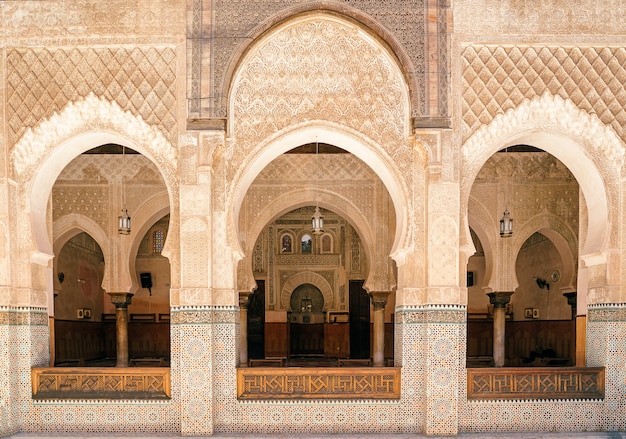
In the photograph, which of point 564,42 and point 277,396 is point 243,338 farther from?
point 564,42

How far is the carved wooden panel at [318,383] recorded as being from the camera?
589cm

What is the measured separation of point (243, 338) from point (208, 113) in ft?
13.6

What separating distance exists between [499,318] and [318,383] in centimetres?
407

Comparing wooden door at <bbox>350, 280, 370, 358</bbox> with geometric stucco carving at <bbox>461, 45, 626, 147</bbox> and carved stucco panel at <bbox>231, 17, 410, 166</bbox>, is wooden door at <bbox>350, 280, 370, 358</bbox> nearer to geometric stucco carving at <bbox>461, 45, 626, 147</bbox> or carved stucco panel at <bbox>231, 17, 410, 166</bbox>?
carved stucco panel at <bbox>231, 17, 410, 166</bbox>

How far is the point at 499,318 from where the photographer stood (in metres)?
8.88

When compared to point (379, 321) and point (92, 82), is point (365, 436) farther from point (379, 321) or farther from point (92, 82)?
point (92, 82)

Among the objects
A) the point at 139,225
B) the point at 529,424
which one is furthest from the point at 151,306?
Result: the point at 529,424

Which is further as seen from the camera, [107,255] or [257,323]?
[257,323]

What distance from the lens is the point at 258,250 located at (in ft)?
39.5

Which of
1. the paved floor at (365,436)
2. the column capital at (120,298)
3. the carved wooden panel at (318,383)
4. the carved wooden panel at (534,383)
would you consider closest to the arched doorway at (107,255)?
the column capital at (120,298)

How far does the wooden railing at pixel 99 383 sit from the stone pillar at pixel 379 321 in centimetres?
363

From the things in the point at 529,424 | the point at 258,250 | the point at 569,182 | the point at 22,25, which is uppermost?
the point at 22,25

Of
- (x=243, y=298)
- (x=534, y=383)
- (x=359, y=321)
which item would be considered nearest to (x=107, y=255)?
(x=243, y=298)

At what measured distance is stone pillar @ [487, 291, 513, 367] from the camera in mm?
8430
